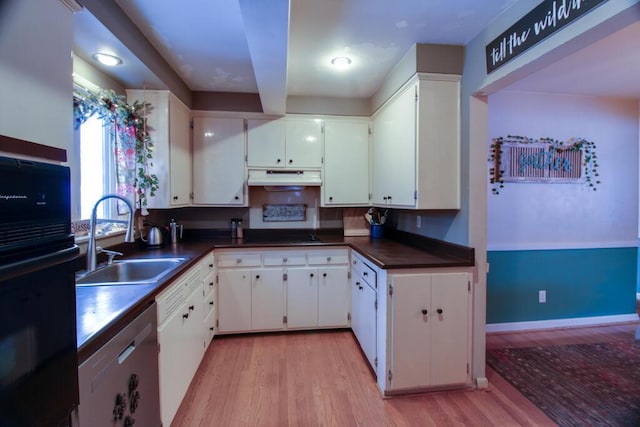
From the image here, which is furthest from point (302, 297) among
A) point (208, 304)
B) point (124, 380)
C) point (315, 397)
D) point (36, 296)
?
point (36, 296)

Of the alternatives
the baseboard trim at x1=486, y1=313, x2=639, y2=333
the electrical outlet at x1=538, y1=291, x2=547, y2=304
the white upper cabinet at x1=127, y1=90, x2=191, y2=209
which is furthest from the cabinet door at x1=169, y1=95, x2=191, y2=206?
the electrical outlet at x1=538, y1=291, x2=547, y2=304

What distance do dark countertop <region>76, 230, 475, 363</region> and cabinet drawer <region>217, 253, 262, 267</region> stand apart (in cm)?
9

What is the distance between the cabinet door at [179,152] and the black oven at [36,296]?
202 cm

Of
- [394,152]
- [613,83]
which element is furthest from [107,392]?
[613,83]

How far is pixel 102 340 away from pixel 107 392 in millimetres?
218

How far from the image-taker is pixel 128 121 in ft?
7.25

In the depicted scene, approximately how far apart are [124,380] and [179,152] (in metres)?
2.01

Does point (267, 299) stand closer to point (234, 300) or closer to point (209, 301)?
point (234, 300)

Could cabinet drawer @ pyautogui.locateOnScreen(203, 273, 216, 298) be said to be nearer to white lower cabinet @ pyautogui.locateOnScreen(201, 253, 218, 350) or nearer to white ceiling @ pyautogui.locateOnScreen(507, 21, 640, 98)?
white lower cabinet @ pyautogui.locateOnScreen(201, 253, 218, 350)

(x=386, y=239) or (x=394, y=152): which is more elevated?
(x=394, y=152)

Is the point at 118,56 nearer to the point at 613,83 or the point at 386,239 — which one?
the point at 386,239

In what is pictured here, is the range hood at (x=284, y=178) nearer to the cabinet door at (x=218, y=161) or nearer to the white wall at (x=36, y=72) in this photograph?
the cabinet door at (x=218, y=161)

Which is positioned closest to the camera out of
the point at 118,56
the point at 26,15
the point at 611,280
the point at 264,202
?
the point at 26,15

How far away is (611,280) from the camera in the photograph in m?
3.05
